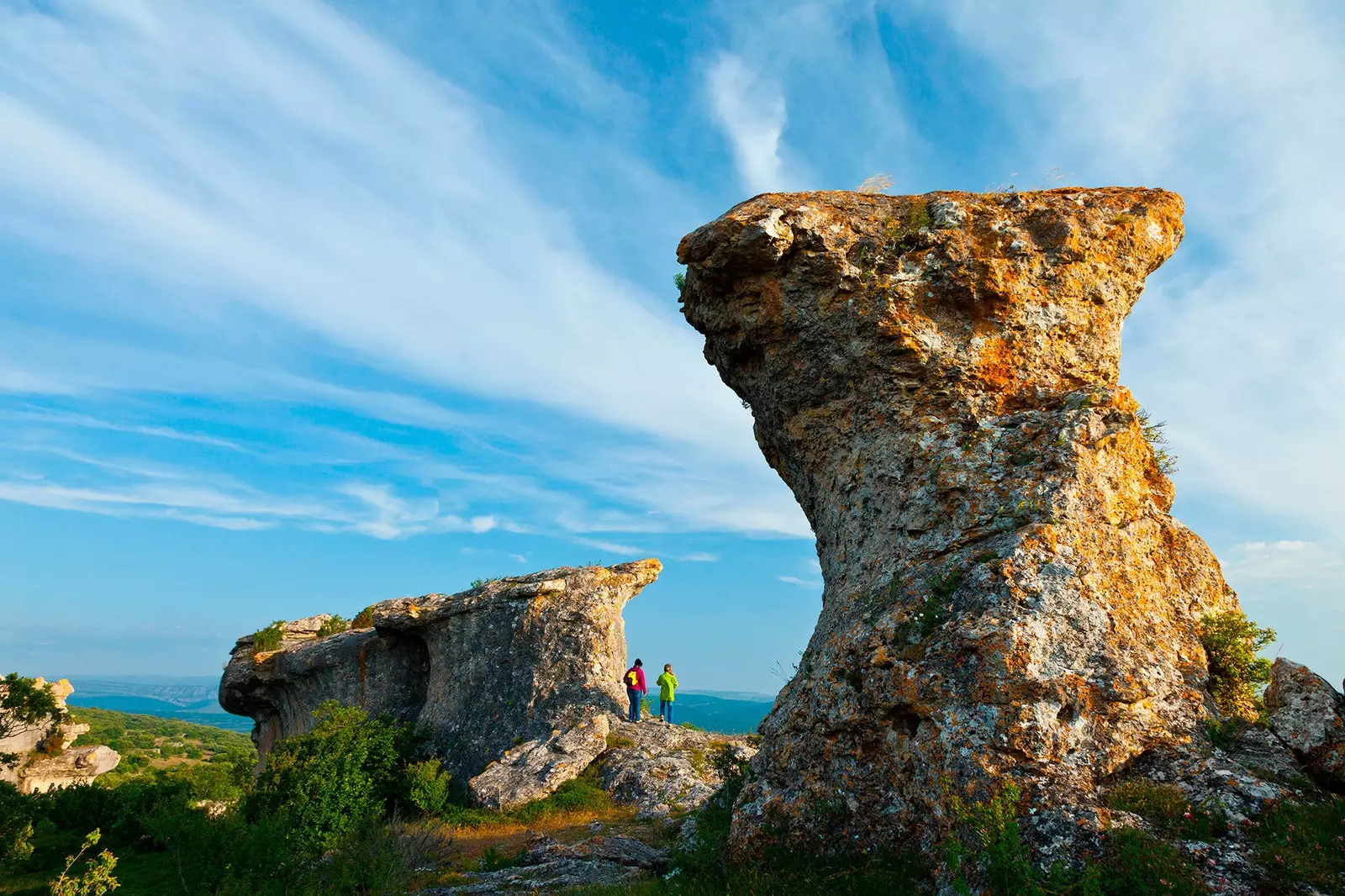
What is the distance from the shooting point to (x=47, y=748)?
31469 mm

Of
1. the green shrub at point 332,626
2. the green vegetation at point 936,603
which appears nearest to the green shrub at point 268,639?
the green shrub at point 332,626

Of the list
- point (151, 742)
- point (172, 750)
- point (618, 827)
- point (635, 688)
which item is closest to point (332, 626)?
point (635, 688)

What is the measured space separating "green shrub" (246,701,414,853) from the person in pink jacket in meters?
7.13

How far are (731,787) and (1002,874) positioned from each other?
214 inches

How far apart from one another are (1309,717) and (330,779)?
16010 mm

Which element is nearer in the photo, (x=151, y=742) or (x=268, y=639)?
(x=268, y=639)

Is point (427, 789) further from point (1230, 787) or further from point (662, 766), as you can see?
point (1230, 787)

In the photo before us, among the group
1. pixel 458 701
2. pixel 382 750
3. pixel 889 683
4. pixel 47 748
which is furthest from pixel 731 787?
pixel 47 748

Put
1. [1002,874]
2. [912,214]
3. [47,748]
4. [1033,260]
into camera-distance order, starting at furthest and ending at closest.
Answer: [47,748] → [912,214] → [1033,260] → [1002,874]

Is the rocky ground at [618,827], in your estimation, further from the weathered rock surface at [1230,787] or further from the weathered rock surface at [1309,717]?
the weathered rock surface at [1309,717]

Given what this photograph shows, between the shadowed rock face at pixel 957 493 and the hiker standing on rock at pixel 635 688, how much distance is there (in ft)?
42.4

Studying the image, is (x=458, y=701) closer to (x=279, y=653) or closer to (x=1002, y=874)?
(x=279, y=653)

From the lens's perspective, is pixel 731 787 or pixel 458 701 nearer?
pixel 731 787

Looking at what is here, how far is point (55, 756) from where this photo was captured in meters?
31.6
